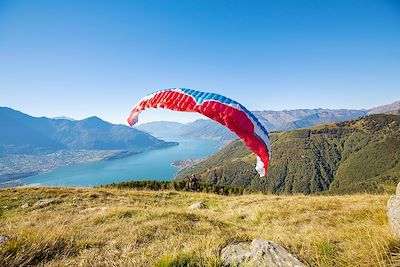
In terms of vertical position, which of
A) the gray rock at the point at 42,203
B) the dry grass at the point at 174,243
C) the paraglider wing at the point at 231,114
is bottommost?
the gray rock at the point at 42,203

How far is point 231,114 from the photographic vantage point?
8641 millimetres

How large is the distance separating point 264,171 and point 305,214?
2.23 meters

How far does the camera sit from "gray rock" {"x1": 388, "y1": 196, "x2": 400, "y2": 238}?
166 inches

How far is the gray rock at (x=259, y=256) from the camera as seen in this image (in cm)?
358

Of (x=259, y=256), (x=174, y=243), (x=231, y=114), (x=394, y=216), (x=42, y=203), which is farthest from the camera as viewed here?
(x=42, y=203)

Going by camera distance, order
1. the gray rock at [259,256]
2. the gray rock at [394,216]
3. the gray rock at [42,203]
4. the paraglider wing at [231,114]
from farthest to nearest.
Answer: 1. the gray rock at [42,203]
2. the paraglider wing at [231,114]
3. the gray rock at [394,216]
4. the gray rock at [259,256]

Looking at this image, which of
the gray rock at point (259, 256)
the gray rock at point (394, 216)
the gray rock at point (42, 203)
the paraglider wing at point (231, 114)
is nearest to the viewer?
the gray rock at point (259, 256)

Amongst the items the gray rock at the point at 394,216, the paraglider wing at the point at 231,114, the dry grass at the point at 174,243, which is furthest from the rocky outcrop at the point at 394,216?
the paraglider wing at the point at 231,114

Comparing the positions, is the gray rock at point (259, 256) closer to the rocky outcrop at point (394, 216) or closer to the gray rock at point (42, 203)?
the rocky outcrop at point (394, 216)

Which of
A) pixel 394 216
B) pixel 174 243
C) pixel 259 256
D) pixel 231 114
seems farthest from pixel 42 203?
pixel 394 216

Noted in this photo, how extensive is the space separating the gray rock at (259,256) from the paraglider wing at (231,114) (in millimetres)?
4604

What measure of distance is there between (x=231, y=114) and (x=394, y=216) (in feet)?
17.0

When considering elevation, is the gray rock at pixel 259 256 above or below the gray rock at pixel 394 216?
below

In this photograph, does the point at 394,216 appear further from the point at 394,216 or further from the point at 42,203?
the point at 42,203
